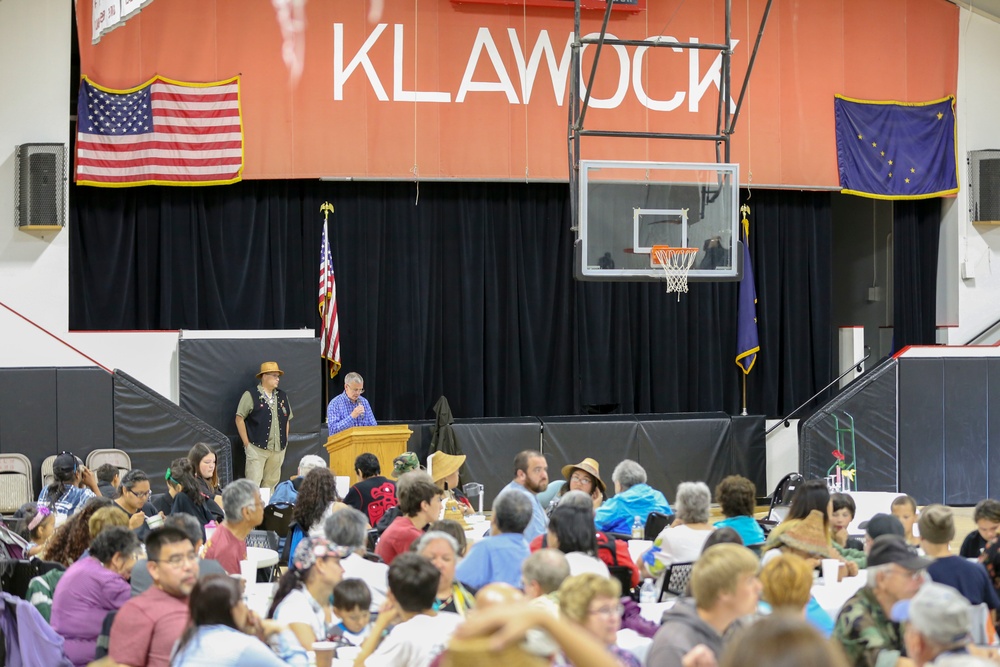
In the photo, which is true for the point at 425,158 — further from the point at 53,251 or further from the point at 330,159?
the point at 53,251

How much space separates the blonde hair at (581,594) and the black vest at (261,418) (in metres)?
9.98

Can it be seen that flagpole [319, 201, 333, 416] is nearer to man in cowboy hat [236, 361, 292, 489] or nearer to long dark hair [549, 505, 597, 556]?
man in cowboy hat [236, 361, 292, 489]

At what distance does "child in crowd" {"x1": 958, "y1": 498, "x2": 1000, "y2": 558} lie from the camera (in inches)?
266

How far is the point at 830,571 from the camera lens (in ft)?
21.1

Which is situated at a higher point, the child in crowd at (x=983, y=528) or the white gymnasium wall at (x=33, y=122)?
the white gymnasium wall at (x=33, y=122)

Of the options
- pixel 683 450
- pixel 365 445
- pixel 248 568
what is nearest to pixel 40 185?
pixel 365 445

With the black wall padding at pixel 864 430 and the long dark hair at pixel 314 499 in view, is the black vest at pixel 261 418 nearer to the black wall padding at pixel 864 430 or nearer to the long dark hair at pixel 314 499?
the black wall padding at pixel 864 430

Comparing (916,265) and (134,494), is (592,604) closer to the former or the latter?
(134,494)

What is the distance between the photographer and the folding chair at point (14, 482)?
12570 millimetres

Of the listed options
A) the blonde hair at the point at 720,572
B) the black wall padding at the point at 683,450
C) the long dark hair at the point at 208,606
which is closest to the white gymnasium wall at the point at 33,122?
the black wall padding at the point at 683,450

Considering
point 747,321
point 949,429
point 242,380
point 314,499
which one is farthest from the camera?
point 747,321

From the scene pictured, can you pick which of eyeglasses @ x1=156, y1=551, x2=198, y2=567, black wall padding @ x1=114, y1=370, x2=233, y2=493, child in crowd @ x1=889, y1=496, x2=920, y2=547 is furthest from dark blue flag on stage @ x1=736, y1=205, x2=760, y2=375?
→ eyeglasses @ x1=156, y1=551, x2=198, y2=567

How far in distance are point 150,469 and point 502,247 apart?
5.38 m

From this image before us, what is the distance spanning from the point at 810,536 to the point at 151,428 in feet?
28.5
